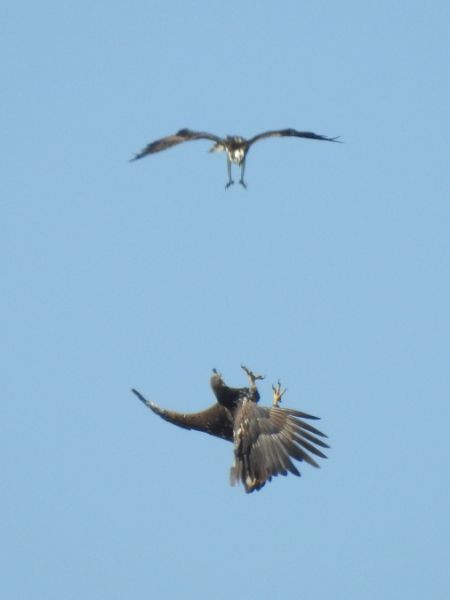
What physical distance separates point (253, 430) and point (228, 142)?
7.03 meters

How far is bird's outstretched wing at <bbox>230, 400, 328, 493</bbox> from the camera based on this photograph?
3484cm

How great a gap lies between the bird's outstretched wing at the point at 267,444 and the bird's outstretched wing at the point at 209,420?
0.29 m

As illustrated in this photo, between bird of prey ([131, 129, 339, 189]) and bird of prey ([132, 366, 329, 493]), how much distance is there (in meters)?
4.99

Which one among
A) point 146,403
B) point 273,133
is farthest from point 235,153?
point 146,403

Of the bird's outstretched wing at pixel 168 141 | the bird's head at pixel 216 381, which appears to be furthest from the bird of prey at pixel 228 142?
the bird's head at pixel 216 381

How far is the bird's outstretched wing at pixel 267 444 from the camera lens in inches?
1372

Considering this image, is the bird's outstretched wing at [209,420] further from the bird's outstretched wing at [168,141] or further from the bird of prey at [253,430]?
the bird's outstretched wing at [168,141]

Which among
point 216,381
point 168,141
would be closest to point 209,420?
point 216,381

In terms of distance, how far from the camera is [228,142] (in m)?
40.4

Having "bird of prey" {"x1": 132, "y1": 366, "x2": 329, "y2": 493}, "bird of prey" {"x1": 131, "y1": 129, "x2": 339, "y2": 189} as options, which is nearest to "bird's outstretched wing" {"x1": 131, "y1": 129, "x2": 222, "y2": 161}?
"bird of prey" {"x1": 131, "y1": 129, "x2": 339, "y2": 189}

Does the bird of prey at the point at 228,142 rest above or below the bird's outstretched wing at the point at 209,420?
above

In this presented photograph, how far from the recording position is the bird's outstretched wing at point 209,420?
35812mm

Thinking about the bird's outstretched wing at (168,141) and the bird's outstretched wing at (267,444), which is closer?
the bird's outstretched wing at (267,444)

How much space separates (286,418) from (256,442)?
2.57ft
